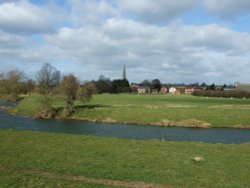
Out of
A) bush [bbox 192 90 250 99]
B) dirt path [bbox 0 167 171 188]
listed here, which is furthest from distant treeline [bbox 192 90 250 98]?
dirt path [bbox 0 167 171 188]

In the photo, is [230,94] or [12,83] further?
[230,94]

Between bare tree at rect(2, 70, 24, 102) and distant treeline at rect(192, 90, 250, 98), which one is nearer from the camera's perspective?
bare tree at rect(2, 70, 24, 102)

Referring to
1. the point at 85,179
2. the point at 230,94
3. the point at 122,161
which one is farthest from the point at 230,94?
the point at 85,179

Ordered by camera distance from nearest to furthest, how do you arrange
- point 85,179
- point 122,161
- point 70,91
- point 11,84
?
point 85,179 → point 122,161 → point 70,91 → point 11,84

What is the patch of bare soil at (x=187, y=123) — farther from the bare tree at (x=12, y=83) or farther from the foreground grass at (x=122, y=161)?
the bare tree at (x=12, y=83)

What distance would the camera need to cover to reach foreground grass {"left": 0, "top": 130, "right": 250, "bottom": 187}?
1302 cm

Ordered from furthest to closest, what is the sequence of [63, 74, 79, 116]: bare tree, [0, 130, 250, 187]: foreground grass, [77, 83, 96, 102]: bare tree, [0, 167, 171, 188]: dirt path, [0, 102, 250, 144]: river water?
[77, 83, 96, 102]: bare tree, [63, 74, 79, 116]: bare tree, [0, 102, 250, 144]: river water, [0, 130, 250, 187]: foreground grass, [0, 167, 171, 188]: dirt path

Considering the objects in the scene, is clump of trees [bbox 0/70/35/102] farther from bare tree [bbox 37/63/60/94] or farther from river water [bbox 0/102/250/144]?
river water [bbox 0/102/250/144]

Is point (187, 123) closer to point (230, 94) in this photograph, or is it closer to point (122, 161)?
point (122, 161)

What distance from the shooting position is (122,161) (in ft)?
52.4

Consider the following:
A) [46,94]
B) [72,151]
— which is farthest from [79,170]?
[46,94]

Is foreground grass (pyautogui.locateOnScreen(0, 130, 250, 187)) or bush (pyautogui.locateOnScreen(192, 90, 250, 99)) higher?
bush (pyautogui.locateOnScreen(192, 90, 250, 99))

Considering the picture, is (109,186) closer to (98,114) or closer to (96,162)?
(96,162)

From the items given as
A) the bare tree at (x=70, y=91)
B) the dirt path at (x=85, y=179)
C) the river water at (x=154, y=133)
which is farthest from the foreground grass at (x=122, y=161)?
the bare tree at (x=70, y=91)
